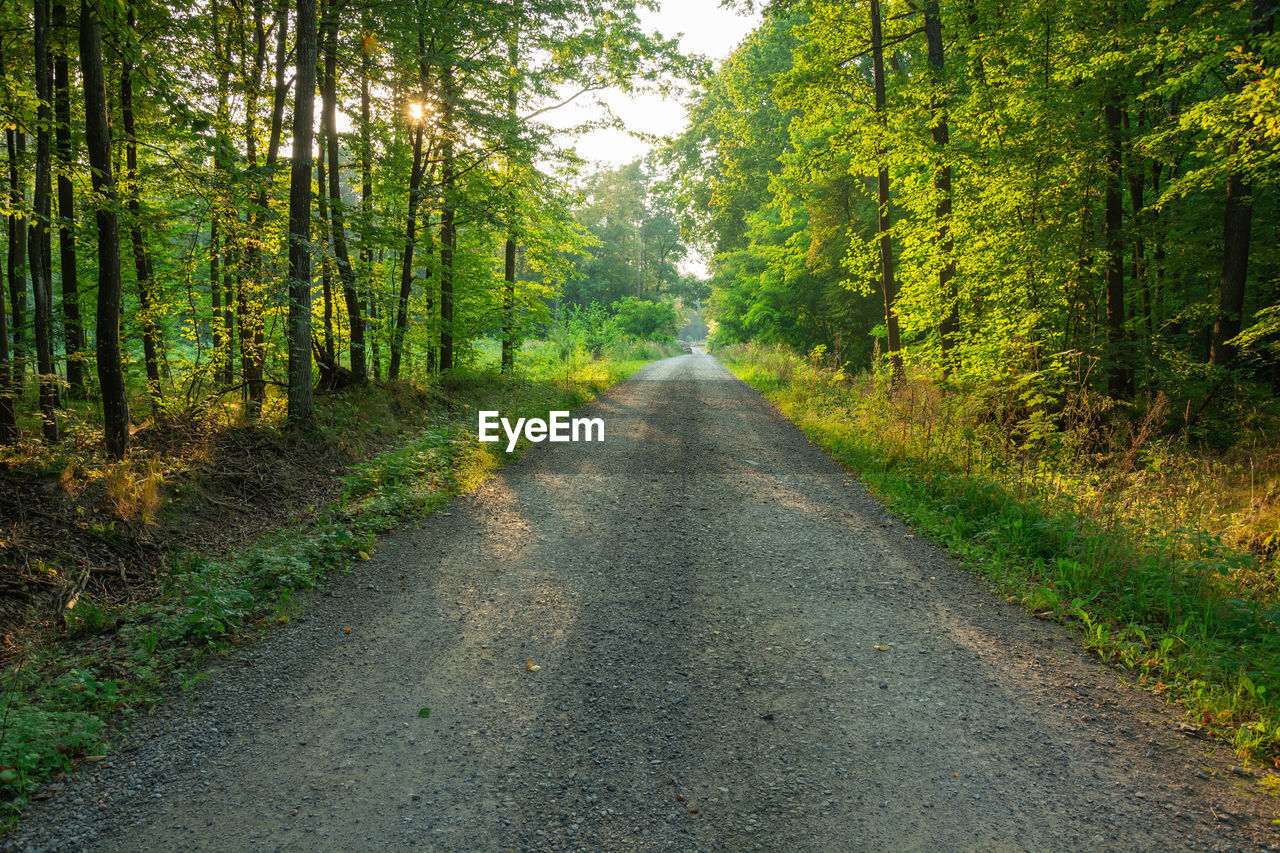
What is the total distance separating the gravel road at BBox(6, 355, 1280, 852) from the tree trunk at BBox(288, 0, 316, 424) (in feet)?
14.0

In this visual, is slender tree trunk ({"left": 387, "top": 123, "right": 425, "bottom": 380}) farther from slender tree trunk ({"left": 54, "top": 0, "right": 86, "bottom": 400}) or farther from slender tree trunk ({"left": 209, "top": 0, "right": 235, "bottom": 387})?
slender tree trunk ({"left": 54, "top": 0, "right": 86, "bottom": 400})

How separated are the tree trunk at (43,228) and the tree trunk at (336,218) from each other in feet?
11.3

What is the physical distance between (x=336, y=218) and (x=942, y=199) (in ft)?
35.7

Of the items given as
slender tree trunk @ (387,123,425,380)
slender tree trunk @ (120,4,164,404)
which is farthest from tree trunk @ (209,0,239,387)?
slender tree trunk @ (387,123,425,380)

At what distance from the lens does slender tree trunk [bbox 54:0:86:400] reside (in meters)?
6.30

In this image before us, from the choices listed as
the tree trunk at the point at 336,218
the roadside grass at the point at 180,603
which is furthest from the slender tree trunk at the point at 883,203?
the tree trunk at the point at 336,218

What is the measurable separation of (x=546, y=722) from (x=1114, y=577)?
4620mm

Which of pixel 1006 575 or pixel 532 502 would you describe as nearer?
pixel 1006 575

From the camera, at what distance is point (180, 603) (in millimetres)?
4227

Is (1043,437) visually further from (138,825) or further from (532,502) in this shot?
(138,825)

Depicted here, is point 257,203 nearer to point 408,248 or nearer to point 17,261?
point 408,248

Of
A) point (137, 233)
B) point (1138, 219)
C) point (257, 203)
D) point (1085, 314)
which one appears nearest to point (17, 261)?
point (137, 233)

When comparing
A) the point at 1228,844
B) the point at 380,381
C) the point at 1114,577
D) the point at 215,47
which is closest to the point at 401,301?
the point at 380,381

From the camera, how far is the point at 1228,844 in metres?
2.38
